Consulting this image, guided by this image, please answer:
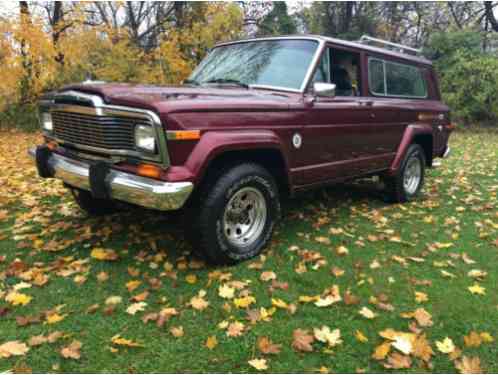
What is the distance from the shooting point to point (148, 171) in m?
3.21

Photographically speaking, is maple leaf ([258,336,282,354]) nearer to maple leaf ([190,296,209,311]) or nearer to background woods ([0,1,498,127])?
maple leaf ([190,296,209,311])

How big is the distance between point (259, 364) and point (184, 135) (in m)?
1.68

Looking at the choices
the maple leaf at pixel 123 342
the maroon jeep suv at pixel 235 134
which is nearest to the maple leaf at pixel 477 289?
the maroon jeep suv at pixel 235 134

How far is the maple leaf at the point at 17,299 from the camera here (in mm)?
3068

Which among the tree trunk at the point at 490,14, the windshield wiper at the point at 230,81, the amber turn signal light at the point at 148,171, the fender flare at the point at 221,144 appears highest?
the tree trunk at the point at 490,14

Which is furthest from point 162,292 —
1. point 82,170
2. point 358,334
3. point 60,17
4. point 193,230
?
point 60,17

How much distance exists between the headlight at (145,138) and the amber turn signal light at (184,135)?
5.4 inches

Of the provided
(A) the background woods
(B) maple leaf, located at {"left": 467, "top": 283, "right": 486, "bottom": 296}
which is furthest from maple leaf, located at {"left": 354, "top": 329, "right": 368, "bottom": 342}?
(A) the background woods

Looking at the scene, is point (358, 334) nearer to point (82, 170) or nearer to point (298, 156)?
point (298, 156)

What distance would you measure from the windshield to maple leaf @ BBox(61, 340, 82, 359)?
2.92 metres

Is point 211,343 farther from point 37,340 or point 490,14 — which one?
point 490,14

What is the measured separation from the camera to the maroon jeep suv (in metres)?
3.15

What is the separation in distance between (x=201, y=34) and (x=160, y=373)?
1394cm

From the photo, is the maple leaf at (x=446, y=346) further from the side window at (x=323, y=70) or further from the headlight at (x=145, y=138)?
the side window at (x=323, y=70)
